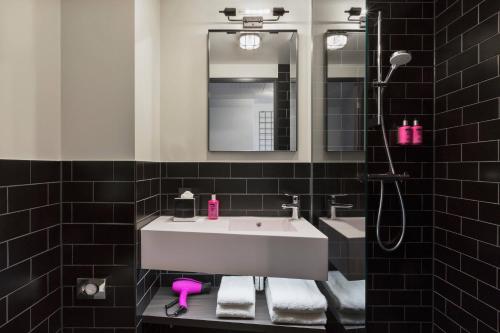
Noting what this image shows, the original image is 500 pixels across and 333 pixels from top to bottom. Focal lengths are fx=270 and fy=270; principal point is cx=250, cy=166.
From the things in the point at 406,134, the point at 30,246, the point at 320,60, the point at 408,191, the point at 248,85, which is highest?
the point at 320,60

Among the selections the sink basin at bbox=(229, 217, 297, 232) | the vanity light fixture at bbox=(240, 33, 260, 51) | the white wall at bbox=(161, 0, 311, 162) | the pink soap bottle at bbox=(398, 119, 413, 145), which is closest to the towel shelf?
the sink basin at bbox=(229, 217, 297, 232)

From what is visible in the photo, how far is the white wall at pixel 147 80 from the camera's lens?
1689 mm

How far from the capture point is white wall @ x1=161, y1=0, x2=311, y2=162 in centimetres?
215

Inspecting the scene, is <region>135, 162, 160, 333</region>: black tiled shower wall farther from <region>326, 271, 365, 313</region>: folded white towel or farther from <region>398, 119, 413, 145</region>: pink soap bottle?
<region>398, 119, 413, 145</region>: pink soap bottle

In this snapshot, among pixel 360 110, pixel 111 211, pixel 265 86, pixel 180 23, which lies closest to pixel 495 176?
pixel 360 110

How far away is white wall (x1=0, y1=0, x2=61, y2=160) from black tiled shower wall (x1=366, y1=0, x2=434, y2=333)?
207 cm

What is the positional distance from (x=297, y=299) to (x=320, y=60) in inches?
62.6

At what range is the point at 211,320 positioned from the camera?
5.49ft

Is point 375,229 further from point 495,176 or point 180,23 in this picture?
point 180,23

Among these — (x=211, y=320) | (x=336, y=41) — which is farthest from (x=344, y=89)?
(x=211, y=320)

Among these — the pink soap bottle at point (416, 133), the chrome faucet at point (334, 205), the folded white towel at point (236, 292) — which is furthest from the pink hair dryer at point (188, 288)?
the pink soap bottle at point (416, 133)

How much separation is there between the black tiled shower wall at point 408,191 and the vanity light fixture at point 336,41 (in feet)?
1.83

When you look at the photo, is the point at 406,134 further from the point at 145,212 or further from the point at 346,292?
the point at 145,212

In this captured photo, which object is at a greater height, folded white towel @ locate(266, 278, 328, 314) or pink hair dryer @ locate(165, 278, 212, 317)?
folded white towel @ locate(266, 278, 328, 314)
